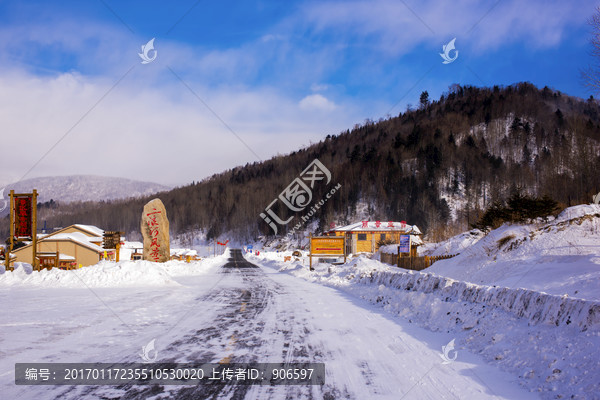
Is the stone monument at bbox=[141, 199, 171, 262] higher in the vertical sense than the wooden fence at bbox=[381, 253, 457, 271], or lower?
higher

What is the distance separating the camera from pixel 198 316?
33.9 ft

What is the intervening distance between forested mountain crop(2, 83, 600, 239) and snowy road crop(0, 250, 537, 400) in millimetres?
68327

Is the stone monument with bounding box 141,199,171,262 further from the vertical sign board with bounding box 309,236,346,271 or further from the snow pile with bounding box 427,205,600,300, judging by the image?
the snow pile with bounding box 427,205,600,300

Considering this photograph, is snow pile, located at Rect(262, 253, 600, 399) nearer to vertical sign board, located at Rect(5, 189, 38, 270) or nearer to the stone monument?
vertical sign board, located at Rect(5, 189, 38, 270)

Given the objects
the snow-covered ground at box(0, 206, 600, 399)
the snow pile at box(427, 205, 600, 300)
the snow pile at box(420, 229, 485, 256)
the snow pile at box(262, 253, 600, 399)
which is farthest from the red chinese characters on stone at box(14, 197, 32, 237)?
the snow pile at box(420, 229, 485, 256)

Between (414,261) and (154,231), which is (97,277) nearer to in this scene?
(154,231)

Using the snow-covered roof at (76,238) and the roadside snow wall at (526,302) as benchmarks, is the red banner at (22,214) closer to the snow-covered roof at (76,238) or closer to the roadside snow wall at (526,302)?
the roadside snow wall at (526,302)

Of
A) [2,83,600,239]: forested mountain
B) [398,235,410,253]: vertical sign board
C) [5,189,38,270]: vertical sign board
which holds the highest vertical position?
[2,83,600,239]: forested mountain

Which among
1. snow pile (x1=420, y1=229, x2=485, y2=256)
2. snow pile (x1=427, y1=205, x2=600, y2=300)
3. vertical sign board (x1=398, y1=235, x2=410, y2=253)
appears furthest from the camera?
vertical sign board (x1=398, y1=235, x2=410, y2=253)

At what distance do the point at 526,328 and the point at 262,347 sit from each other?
4408 millimetres

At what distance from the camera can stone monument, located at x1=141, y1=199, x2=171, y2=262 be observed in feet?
98.6

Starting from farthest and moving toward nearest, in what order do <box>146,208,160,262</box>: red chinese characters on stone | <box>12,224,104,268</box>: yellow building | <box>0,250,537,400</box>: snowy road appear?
<box>12,224,104,268</box>: yellow building → <box>146,208,160,262</box>: red chinese characters on stone → <box>0,250,537,400</box>: snowy road

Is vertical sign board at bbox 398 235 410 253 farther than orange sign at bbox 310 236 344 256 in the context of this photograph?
No

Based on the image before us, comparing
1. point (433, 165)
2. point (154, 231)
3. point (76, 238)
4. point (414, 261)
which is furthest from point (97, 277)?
point (433, 165)
